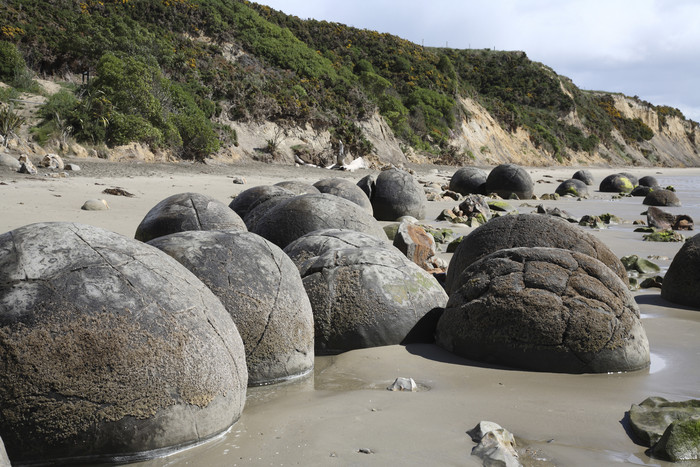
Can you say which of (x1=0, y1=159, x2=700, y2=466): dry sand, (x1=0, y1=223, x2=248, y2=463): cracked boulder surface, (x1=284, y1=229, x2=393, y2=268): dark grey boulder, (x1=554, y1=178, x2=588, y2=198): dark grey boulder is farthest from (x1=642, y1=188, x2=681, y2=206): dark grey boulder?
(x1=0, y1=223, x2=248, y2=463): cracked boulder surface

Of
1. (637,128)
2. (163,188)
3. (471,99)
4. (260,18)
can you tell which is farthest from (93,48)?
(637,128)

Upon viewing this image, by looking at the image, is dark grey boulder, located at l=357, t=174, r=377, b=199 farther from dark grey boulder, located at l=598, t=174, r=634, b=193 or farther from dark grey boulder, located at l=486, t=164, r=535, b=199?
dark grey boulder, located at l=598, t=174, r=634, b=193

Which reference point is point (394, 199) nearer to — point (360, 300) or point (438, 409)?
point (360, 300)

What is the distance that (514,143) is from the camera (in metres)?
55.8

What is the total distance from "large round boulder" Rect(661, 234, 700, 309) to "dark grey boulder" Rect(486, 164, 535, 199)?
15.2 metres

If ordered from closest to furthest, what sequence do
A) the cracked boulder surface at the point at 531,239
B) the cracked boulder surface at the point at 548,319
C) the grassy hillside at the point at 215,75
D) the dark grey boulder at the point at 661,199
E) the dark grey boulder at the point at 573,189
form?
the cracked boulder surface at the point at 548,319
the cracked boulder surface at the point at 531,239
the dark grey boulder at the point at 661,199
the grassy hillside at the point at 215,75
the dark grey boulder at the point at 573,189

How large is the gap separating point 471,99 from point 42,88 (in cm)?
3832

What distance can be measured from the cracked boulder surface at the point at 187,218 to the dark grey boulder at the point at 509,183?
16177mm

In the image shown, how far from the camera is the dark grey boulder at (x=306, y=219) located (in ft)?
25.6

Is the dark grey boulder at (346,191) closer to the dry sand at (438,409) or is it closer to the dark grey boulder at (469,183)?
the dry sand at (438,409)

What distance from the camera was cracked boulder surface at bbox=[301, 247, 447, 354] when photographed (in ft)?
18.0

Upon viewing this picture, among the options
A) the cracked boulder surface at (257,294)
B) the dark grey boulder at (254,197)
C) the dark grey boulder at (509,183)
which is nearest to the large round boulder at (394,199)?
the dark grey boulder at (254,197)

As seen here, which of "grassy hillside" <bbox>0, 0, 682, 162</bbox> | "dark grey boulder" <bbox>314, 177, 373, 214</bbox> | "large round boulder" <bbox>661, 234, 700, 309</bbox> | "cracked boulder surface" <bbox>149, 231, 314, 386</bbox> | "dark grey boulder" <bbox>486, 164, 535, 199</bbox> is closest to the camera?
"cracked boulder surface" <bbox>149, 231, 314, 386</bbox>

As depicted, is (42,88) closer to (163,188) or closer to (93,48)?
(93,48)
